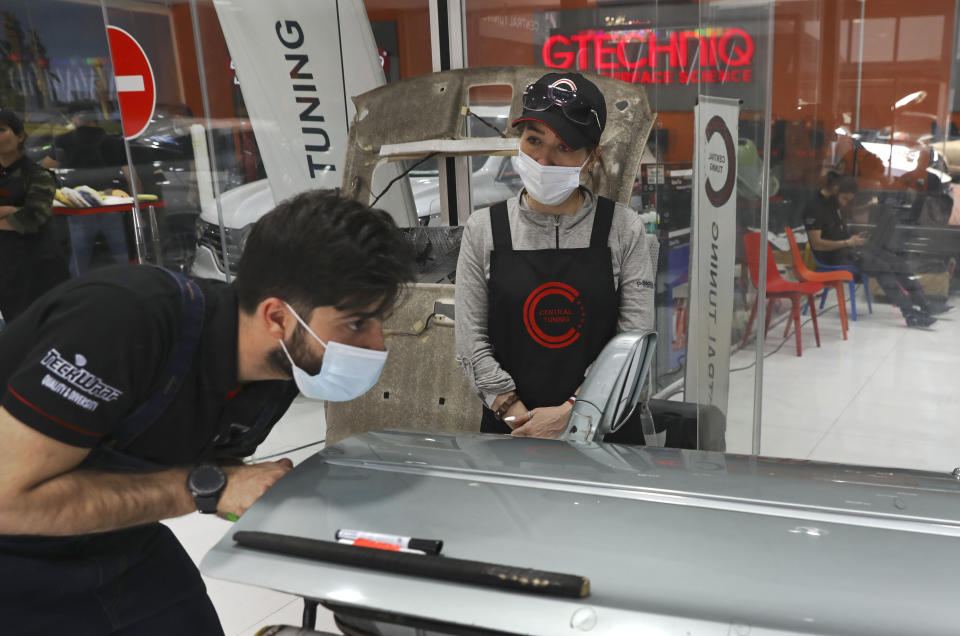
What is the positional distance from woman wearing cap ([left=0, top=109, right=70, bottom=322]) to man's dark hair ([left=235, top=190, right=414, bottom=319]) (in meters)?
3.87

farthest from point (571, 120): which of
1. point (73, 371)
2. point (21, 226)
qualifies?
point (21, 226)

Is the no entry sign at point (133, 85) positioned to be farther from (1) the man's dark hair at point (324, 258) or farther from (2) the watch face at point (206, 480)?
(2) the watch face at point (206, 480)

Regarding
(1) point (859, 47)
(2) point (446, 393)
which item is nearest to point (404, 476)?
(2) point (446, 393)

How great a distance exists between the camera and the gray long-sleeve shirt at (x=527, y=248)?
2.01 m

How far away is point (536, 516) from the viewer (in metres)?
1.12

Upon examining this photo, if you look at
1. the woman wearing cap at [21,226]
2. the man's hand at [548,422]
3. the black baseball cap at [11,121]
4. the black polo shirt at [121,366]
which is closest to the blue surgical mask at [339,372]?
the black polo shirt at [121,366]

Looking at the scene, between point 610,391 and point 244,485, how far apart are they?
2.47 ft

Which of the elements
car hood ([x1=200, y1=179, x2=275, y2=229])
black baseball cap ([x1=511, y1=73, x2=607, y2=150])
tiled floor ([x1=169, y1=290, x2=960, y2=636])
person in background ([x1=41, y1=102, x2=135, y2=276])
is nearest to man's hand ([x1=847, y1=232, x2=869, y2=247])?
tiled floor ([x1=169, y1=290, x2=960, y2=636])

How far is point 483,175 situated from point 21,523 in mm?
3926

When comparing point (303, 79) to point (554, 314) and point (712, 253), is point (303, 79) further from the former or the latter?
point (554, 314)

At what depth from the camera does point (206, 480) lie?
4.18ft

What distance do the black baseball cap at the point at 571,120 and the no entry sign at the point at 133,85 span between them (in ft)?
9.80

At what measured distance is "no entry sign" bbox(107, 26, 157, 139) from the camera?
4180 mm

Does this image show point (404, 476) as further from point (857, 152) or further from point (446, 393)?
point (857, 152)
